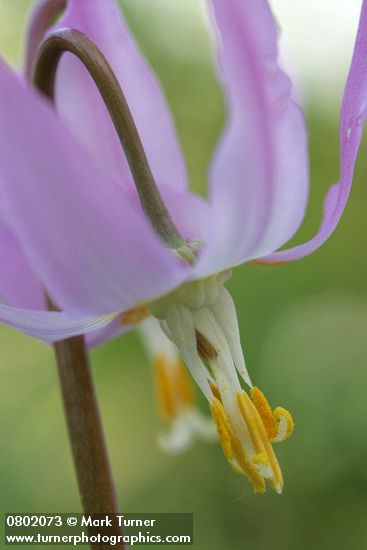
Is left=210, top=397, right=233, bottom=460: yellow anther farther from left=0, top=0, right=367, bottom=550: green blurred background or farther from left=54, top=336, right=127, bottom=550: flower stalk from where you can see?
left=0, top=0, right=367, bottom=550: green blurred background

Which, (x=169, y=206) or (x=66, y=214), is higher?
(x=169, y=206)

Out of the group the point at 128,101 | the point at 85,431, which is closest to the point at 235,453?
the point at 85,431

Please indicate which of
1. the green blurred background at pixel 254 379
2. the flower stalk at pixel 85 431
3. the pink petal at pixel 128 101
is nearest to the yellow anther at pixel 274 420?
the flower stalk at pixel 85 431

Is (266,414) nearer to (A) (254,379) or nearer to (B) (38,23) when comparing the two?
(B) (38,23)

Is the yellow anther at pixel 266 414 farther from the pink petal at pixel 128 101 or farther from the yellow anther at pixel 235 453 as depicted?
the pink petal at pixel 128 101

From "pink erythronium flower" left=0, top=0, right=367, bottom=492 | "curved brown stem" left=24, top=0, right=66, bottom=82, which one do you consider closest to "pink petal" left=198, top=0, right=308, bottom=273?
"pink erythronium flower" left=0, top=0, right=367, bottom=492

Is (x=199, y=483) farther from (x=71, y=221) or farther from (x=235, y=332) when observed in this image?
(x=71, y=221)
